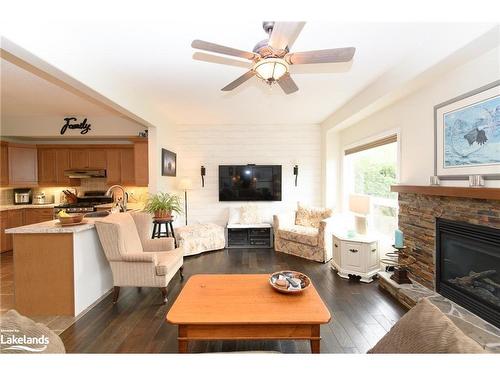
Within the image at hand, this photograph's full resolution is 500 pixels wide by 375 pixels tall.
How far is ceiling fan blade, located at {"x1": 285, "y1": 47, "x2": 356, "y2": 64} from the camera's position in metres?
1.51

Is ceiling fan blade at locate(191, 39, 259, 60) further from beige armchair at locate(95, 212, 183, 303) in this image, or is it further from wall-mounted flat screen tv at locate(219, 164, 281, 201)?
wall-mounted flat screen tv at locate(219, 164, 281, 201)

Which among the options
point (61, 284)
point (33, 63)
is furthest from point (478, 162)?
point (61, 284)

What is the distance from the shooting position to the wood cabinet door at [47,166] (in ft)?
15.4

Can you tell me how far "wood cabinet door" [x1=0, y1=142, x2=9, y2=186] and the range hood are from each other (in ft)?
3.12

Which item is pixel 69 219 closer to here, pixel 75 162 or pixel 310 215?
pixel 75 162

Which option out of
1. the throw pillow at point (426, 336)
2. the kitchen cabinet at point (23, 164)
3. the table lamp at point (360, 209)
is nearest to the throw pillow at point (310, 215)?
the table lamp at point (360, 209)

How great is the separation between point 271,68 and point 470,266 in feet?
8.19

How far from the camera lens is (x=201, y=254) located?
164 inches

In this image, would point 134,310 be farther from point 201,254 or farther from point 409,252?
point 409,252

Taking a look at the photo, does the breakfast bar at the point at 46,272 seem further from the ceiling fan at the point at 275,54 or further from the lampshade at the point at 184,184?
the lampshade at the point at 184,184

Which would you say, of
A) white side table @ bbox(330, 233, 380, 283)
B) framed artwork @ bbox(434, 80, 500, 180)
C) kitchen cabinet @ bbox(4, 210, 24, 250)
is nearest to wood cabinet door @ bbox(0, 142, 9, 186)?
kitchen cabinet @ bbox(4, 210, 24, 250)

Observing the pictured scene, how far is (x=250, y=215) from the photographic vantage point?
4.75 meters

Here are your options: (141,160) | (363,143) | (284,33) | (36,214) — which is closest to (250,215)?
(141,160)
